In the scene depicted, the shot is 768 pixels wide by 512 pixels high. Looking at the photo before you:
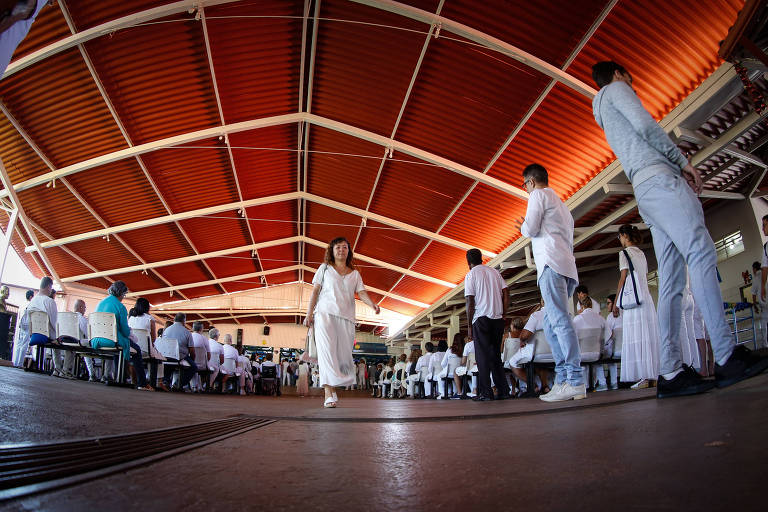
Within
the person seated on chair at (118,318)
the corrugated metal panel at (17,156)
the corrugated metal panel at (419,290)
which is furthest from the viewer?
the corrugated metal panel at (419,290)

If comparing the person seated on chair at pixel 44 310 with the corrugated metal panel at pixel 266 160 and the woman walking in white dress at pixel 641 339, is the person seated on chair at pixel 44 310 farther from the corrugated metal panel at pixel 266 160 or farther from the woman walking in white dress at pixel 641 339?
the woman walking in white dress at pixel 641 339

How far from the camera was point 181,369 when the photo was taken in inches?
354

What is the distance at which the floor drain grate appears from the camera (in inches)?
28.2

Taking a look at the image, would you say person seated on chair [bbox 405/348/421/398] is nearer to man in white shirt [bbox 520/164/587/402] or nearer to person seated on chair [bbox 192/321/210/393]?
person seated on chair [bbox 192/321/210/393]

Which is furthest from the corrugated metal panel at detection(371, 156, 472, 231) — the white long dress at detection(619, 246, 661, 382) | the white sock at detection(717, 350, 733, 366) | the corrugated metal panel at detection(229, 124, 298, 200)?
the white sock at detection(717, 350, 733, 366)

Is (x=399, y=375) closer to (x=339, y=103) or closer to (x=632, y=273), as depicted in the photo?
(x=339, y=103)

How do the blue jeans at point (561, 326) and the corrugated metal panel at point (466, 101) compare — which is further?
the corrugated metal panel at point (466, 101)

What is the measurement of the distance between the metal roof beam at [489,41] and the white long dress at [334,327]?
17.9 feet

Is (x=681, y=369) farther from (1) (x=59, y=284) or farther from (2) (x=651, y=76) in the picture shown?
(1) (x=59, y=284)

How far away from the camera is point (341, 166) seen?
13680 mm

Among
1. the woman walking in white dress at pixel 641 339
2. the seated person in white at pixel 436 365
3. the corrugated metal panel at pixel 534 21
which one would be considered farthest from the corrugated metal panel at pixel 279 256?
the woman walking in white dress at pixel 641 339

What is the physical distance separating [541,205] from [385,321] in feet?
72.6

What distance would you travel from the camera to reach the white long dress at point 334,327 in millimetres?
4176

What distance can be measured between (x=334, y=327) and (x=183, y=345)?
18.1 feet
